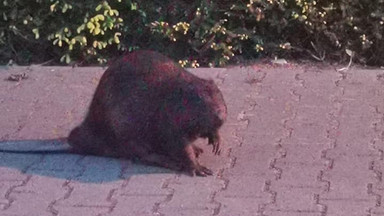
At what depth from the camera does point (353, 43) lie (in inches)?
328

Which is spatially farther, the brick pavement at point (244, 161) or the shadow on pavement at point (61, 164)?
the shadow on pavement at point (61, 164)

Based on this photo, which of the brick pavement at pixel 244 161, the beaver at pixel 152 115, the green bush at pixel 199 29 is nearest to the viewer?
the brick pavement at pixel 244 161

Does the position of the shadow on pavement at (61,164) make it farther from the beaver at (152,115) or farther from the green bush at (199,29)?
the green bush at (199,29)

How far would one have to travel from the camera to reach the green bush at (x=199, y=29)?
27.1 ft

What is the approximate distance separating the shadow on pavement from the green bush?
81.0 inches

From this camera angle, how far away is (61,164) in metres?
6.11

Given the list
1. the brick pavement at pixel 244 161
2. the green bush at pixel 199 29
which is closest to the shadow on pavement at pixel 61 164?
the brick pavement at pixel 244 161

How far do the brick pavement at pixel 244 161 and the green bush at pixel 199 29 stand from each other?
1.60ft

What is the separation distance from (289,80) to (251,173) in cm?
212

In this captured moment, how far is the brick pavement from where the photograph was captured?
17.8 feet

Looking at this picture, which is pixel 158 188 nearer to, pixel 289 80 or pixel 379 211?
pixel 379 211

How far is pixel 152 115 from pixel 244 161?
0.66m

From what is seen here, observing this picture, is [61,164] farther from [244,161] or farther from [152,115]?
[244,161]

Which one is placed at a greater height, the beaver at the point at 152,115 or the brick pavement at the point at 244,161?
the beaver at the point at 152,115
